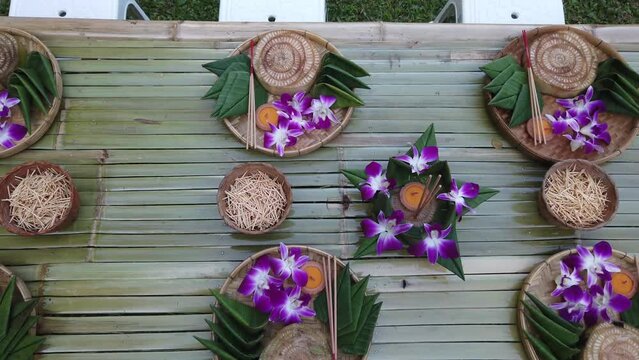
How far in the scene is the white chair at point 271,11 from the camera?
2.40 metres

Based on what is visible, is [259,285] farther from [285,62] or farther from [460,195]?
[285,62]

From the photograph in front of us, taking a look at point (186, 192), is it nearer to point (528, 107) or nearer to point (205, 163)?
point (205, 163)

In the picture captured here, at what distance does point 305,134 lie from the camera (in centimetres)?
193

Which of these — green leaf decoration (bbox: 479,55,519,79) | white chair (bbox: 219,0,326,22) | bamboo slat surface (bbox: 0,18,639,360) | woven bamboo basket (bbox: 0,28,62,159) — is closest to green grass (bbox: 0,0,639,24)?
white chair (bbox: 219,0,326,22)

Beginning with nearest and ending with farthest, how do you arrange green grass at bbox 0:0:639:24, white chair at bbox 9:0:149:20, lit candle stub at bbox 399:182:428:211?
1. lit candle stub at bbox 399:182:428:211
2. white chair at bbox 9:0:149:20
3. green grass at bbox 0:0:639:24

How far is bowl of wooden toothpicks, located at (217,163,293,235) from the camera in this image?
173 centimetres

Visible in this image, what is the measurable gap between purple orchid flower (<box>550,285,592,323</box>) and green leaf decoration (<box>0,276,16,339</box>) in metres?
2.06

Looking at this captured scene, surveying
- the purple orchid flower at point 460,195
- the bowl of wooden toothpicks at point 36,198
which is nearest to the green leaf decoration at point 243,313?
the bowl of wooden toothpicks at point 36,198

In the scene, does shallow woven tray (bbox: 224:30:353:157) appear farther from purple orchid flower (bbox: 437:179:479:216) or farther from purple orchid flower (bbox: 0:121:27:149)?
purple orchid flower (bbox: 0:121:27:149)

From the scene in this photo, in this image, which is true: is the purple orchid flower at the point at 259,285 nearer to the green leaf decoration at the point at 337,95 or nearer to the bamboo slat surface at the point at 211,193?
the bamboo slat surface at the point at 211,193

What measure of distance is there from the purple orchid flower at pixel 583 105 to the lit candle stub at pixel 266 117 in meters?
1.25

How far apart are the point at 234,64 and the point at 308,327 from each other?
3.74ft

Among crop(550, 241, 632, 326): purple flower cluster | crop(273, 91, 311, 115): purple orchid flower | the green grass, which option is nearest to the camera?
crop(550, 241, 632, 326): purple flower cluster

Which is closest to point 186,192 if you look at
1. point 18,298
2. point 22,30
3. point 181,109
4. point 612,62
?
point 181,109
